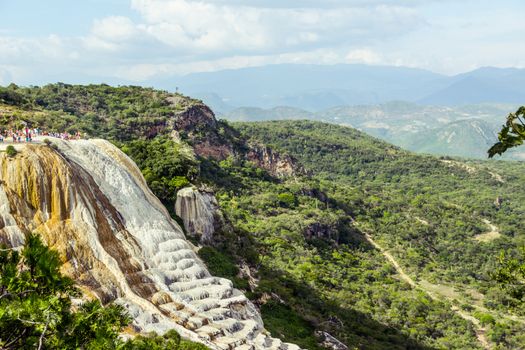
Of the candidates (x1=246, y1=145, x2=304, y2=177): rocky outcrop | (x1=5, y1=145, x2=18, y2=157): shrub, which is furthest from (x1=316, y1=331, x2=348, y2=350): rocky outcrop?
(x1=246, y1=145, x2=304, y2=177): rocky outcrop

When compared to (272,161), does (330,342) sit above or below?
below

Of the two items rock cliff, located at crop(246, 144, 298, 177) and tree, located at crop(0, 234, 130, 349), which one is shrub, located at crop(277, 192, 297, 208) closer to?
rock cliff, located at crop(246, 144, 298, 177)

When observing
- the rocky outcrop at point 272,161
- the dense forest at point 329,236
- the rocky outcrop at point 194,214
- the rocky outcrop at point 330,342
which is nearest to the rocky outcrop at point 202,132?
the dense forest at point 329,236

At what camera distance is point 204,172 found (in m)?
82.4

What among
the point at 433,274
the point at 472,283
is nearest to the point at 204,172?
the point at 433,274

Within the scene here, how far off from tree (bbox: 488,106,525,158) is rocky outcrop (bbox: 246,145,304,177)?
96.0 meters

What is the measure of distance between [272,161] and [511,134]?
9950cm

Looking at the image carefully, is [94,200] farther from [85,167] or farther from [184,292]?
[184,292]

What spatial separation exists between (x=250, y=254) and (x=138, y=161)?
52.6ft

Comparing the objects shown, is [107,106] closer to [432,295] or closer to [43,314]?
[432,295]

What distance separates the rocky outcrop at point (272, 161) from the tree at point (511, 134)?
3780 inches

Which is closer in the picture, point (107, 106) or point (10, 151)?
point (10, 151)

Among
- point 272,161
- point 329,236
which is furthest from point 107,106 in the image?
point 329,236

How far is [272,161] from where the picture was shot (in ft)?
370
